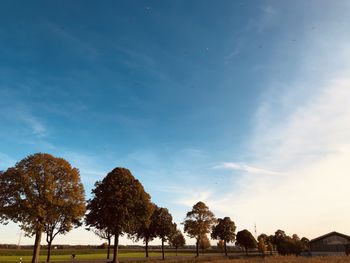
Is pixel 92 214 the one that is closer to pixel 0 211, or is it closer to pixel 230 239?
pixel 0 211

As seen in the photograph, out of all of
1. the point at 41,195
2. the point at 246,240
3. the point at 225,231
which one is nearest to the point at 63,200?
Result: the point at 41,195

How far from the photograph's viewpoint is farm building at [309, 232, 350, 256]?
77500 mm

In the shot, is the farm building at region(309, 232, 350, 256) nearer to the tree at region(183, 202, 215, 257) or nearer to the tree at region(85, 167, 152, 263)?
the tree at region(183, 202, 215, 257)

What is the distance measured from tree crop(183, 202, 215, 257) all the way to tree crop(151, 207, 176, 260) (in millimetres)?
4020

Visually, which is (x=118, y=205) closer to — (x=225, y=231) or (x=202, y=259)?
(x=202, y=259)

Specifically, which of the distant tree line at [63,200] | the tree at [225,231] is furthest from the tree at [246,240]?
the distant tree line at [63,200]

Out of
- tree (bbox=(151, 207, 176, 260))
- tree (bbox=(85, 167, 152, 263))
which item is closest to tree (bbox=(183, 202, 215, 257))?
tree (bbox=(151, 207, 176, 260))

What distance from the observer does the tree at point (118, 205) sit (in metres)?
46.0

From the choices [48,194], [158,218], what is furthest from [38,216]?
[158,218]

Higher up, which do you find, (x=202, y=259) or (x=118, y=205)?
(x=118, y=205)

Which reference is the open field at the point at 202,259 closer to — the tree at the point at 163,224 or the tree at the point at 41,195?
the tree at the point at 163,224

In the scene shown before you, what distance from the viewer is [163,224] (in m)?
70.5

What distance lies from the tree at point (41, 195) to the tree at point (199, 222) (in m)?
35.3

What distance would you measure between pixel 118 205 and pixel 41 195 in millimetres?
11880
